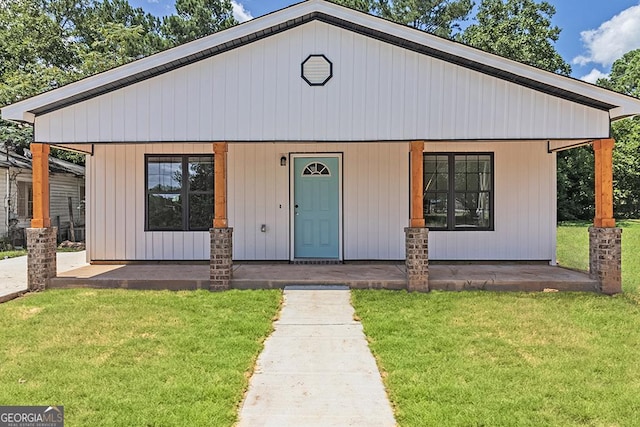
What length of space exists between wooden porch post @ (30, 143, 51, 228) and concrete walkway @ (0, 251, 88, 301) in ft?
3.37

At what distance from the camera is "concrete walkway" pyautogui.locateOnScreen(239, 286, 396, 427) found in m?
3.29

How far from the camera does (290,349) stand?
4727mm

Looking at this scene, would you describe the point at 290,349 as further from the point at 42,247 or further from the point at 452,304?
the point at 42,247

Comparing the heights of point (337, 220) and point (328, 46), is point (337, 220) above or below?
below

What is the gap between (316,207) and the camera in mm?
9305

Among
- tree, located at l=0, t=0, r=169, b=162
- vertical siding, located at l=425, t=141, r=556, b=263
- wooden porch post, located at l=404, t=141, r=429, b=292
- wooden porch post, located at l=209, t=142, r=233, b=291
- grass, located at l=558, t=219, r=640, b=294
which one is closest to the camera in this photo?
wooden porch post, located at l=404, t=141, r=429, b=292

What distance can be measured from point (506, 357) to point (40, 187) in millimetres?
6795

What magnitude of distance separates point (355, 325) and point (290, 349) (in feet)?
3.49

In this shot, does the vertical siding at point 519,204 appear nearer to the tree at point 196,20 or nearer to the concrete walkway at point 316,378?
the concrete walkway at point 316,378

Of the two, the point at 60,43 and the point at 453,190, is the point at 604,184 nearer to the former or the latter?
the point at 453,190

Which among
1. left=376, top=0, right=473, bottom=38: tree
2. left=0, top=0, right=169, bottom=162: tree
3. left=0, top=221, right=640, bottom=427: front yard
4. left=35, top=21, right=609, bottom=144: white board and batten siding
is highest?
left=376, top=0, right=473, bottom=38: tree

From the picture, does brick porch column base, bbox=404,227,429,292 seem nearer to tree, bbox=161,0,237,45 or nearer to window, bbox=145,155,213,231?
window, bbox=145,155,213,231

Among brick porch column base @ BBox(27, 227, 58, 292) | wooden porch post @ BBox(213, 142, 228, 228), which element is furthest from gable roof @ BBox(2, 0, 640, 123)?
brick porch column base @ BBox(27, 227, 58, 292)

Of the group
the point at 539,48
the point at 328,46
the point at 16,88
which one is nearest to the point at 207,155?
the point at 328,46
